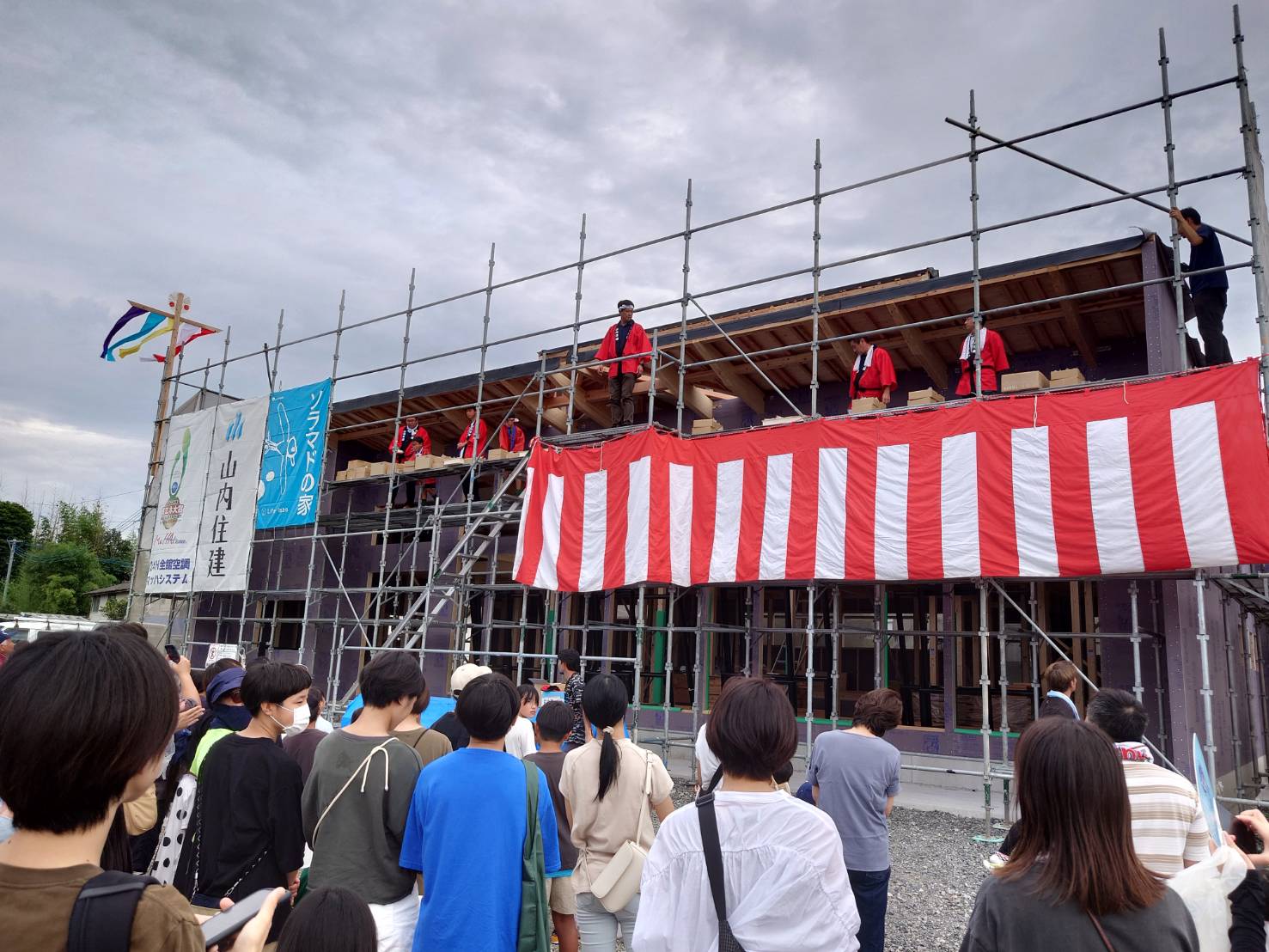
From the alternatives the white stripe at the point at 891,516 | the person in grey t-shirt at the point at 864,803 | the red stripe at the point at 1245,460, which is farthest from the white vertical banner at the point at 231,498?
the red stripe at the point at 1245,460

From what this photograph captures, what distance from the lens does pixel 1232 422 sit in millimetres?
7570

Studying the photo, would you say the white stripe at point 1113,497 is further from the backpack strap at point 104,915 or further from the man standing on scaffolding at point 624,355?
the backpack strap at point 104,915

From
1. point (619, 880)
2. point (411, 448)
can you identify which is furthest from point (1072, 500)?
point (411, 448)

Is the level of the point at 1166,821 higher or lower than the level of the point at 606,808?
higher

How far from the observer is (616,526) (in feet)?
36.3

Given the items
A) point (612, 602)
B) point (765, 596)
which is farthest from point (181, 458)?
point (765, 596)

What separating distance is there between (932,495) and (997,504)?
66 cm

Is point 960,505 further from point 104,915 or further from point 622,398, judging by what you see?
point 104,915

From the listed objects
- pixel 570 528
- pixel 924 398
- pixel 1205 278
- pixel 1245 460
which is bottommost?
pixel 570 528

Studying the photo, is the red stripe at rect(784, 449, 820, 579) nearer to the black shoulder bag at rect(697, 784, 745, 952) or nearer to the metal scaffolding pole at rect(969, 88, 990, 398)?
the metal scaffolding pole at rect(969, 88, 990, 398)

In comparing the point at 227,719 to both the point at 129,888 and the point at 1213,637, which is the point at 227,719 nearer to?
the point at 129,888

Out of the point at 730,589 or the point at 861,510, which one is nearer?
the point at 861,510

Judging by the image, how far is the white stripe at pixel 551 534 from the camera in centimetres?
1150

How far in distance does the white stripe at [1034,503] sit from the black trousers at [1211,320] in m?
1.84
